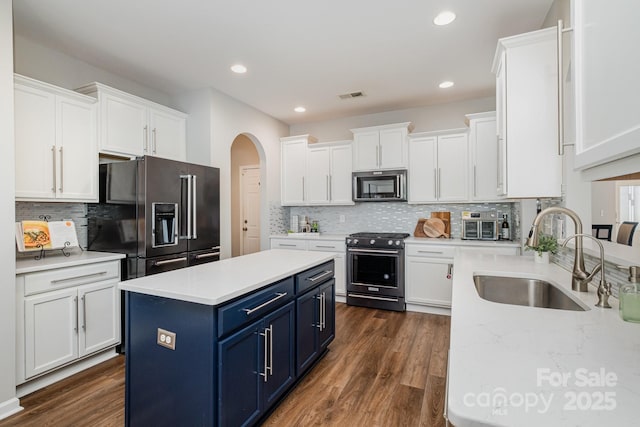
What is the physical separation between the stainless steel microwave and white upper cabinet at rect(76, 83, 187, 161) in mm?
2325

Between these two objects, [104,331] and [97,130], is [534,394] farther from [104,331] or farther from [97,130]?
[97,130]

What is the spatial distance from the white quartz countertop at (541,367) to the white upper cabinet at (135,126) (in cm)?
330

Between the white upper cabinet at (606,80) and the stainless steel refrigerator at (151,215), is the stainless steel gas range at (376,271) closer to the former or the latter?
the stainless steel refrigerator at (151,215)

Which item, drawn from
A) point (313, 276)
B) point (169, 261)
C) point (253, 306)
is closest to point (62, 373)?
point (169, 261)

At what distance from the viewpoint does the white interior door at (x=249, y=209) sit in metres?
6.14

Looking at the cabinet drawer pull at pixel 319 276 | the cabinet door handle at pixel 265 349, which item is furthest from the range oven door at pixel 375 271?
the cabinet door handle at pixel 265 349

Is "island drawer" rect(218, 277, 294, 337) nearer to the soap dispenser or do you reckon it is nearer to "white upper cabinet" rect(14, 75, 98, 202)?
the soap dispenser

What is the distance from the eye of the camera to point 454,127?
436 centimetres

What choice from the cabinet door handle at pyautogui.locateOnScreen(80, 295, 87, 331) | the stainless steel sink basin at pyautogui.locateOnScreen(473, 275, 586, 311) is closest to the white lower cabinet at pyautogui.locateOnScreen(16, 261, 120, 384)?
the cabinet door handle at pyautogui.locateOnScreen(80, 295, 87, 331)

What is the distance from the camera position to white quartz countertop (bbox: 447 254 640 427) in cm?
62

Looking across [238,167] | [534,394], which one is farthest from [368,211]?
[534,394]

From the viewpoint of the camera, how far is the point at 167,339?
1.61m

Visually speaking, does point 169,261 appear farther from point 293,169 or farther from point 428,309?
point 428,309

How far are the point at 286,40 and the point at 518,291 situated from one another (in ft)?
8.60
